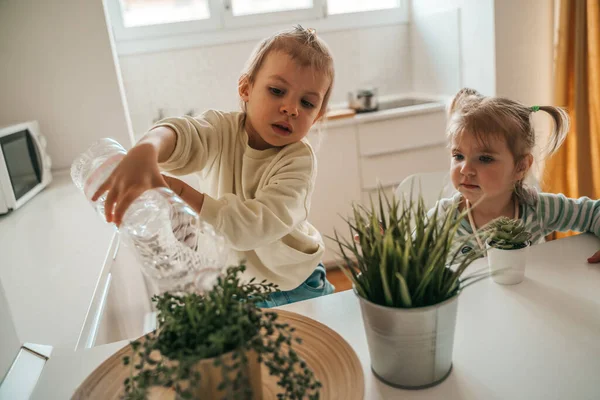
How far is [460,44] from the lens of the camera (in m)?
2.78

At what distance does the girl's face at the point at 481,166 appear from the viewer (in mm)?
1222

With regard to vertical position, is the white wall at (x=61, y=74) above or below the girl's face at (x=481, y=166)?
above

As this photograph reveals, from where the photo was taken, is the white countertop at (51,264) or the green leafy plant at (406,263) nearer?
the green leafy plant at (406,263)

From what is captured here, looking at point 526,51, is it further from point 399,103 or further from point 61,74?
point 61,74

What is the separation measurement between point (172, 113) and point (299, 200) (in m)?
2.27

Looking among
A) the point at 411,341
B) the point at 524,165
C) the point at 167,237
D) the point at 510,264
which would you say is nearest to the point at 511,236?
the point at 510,264

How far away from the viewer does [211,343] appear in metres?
0.47

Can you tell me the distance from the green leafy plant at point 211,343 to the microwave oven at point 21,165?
4.56 feet

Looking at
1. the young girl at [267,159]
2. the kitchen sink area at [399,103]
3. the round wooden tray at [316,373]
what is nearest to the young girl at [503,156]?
the young girl at [267,159]

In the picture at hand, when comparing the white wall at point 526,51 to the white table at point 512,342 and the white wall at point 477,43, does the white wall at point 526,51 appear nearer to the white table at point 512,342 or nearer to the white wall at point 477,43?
the white wall at point 477,43

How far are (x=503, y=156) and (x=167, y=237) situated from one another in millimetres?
896

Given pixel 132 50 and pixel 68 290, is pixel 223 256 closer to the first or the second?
pixel 68 290

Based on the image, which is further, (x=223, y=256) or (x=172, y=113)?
(x=172, y=113)

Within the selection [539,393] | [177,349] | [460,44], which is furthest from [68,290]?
[460,44]
